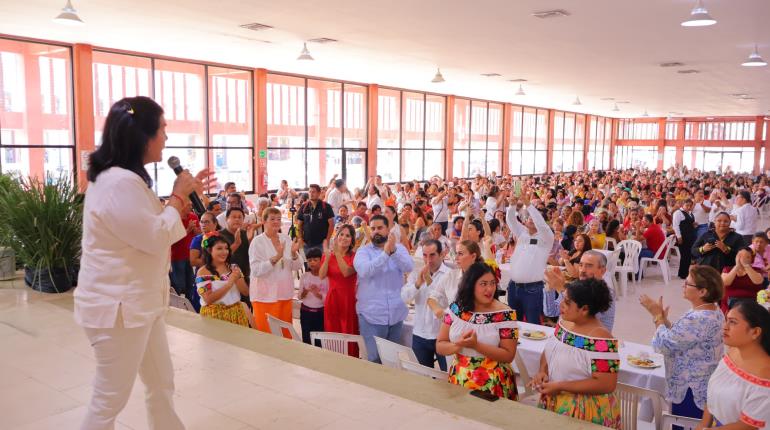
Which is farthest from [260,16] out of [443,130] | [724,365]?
[443,130]

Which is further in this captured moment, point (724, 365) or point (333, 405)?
point (333, 405)

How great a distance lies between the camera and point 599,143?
35656 mm

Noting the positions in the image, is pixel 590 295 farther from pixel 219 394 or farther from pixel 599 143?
pixel 599 143

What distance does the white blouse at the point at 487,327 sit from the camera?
126 inches

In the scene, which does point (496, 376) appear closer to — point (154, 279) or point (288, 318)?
point (154, 279)

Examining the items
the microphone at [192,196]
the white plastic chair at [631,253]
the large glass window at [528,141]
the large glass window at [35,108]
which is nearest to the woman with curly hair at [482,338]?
the microphone at [192,196]

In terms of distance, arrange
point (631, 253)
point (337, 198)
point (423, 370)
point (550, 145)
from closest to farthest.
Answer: point (423, 370), point (631, 253), point (337, 198), point (550, 145)

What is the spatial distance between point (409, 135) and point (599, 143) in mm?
19968

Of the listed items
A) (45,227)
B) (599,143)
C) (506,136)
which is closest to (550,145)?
(506,136)

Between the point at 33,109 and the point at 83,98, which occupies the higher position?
the point at 83,98

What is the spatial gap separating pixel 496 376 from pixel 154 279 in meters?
1.94

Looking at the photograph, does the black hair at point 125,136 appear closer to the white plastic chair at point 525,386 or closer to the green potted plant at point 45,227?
the white plastic chair at point 525,386

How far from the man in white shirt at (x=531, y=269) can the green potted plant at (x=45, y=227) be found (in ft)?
13.3

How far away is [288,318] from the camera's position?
17.3ft
